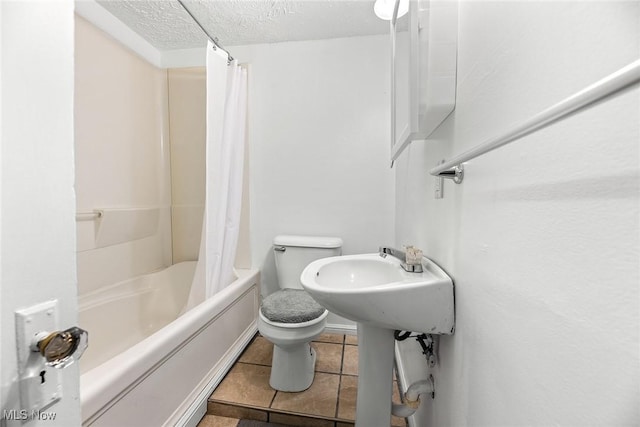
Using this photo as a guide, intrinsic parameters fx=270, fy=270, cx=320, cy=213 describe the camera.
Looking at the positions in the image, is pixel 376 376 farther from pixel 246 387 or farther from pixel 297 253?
pixel 297 253

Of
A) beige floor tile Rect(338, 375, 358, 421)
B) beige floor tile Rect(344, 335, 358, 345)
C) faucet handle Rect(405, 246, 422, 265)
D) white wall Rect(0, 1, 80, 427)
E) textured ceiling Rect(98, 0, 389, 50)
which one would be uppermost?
textured ceiling Rect(98, 0, 389, 50)

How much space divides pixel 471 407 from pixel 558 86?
641 millimetres

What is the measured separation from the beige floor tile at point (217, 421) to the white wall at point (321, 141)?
904 millimetres

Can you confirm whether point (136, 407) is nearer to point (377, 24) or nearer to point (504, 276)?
point (504, 276)

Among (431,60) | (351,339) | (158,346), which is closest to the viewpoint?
(431,60)

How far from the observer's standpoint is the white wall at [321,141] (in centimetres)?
184

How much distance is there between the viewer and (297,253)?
177cm

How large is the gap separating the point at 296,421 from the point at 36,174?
1.29 m

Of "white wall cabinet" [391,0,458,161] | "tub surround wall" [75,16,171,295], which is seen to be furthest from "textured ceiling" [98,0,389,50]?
"white wall cabinet" [391,0,458,161]

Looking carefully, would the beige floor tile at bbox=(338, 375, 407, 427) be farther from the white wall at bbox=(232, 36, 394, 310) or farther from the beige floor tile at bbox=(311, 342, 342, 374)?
the white wall at bbox=(232, 36, 394, 310)

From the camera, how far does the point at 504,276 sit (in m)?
0.48

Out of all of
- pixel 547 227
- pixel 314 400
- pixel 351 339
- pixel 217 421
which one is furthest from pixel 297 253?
pixel 547 227

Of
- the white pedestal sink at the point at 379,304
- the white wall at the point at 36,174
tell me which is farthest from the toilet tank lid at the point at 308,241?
the white wall at the point at 36,174

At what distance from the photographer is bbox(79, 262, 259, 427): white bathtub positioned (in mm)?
822
